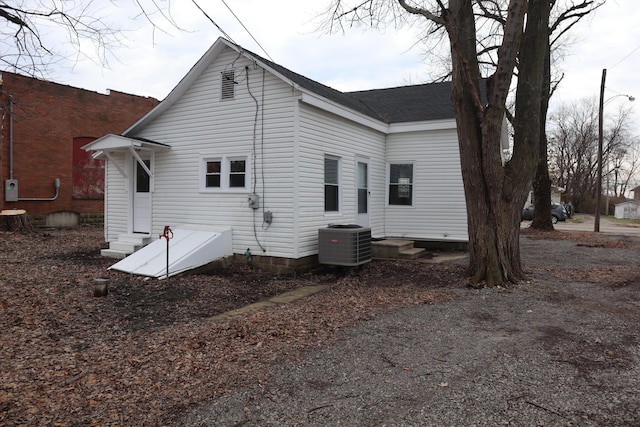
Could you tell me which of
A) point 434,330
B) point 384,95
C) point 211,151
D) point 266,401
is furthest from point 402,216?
point 266,401

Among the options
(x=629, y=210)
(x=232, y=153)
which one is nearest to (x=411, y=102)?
(x=232, y=153)

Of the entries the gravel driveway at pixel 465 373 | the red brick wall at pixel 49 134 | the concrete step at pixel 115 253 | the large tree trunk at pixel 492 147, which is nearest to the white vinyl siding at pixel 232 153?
the concrete step at pixel 115 253

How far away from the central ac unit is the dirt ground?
84cm

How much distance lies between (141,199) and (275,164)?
4.36m

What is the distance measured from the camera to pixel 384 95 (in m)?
14.7

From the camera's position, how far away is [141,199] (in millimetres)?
11344

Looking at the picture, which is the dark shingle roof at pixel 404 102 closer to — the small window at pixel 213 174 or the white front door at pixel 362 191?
the white front door at pixel 362 191

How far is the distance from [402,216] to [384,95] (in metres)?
4.58

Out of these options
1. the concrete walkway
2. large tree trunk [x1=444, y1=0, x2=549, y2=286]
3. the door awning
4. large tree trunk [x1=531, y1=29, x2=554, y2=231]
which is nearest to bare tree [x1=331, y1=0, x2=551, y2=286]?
large tree trunk [x1=444, y1=0, x2=549, y2=286]

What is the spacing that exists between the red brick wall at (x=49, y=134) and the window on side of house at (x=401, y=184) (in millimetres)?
13113

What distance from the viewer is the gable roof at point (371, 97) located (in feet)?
31.1

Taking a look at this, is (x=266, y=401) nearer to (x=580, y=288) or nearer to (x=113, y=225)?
(x=580, y=288)

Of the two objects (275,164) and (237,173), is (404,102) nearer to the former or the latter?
(275,164)

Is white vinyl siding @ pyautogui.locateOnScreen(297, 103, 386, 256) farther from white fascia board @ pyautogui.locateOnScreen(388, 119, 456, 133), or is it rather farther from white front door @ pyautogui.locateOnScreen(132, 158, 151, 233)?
white front door @ pyautogui.locateOnScreen(132, 158, 151, 233)
